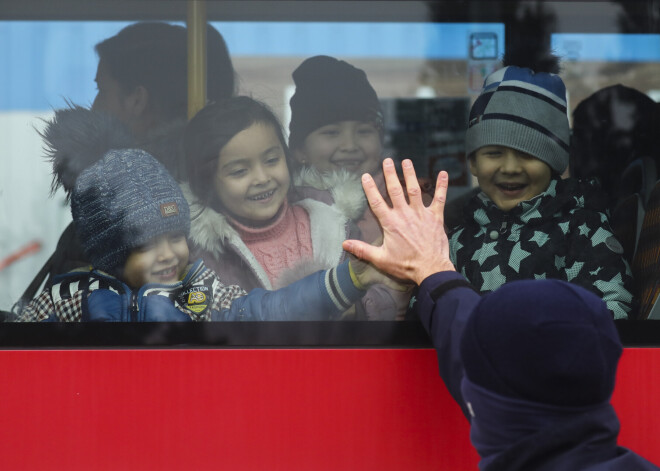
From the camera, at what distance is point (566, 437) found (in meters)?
1.18

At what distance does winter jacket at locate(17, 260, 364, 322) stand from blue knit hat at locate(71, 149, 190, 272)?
9cm

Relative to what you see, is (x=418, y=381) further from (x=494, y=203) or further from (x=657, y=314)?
(x=657, y=314)

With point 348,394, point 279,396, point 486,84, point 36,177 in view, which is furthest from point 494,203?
point 36,177

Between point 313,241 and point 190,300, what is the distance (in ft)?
1.28

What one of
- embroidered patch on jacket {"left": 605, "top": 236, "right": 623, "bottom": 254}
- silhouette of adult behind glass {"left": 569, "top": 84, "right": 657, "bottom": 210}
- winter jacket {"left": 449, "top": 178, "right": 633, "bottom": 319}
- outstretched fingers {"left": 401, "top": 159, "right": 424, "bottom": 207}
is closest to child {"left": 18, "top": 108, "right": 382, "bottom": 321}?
outstretched fingers {"left": 401, "top": 159, "right": 424, "bottom": 207}

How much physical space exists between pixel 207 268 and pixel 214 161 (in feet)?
1.02

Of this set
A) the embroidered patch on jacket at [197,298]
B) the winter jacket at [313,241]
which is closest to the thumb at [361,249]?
the winter jacket at [313,241]

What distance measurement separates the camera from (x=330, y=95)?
205 centimetres

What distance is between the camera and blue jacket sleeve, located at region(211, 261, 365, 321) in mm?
1994

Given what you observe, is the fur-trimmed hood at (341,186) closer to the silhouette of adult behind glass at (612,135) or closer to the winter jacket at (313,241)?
the winter jacket at (313,241)

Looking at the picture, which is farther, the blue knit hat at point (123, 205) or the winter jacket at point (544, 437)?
the blue knit hat at point (123, 205)

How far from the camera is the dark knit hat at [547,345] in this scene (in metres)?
1.17

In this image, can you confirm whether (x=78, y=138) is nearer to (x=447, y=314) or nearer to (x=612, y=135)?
(x=447, y=314)

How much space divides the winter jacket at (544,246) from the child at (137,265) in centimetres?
36
